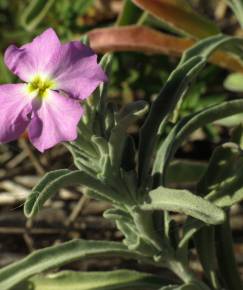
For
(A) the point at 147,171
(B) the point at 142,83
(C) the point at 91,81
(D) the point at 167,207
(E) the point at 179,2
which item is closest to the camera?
(C) the point at 91,81

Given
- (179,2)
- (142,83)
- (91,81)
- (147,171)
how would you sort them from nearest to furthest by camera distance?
(91,81)
(147,171)
(179,2)
(142,83)

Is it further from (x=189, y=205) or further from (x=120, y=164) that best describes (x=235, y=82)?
(x=189, y=205)

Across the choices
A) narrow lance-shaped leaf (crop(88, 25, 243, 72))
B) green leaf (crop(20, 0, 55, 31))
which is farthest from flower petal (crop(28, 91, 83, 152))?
green leaf (crop(20, 0, 55, 31))

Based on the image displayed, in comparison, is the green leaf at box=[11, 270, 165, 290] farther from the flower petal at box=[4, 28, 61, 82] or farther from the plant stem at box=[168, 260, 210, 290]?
the flower petal at box=[4, 28, 61, 82]

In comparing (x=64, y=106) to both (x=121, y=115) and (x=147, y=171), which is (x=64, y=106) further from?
(x=147, y=171)

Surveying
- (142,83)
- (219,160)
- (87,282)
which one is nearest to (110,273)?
(87,282)

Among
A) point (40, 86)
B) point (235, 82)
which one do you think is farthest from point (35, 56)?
point (235, 82)

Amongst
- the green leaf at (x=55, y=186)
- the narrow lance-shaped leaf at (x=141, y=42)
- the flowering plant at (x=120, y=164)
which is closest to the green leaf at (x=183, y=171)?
the flowering plant at (x=120, y=164)
